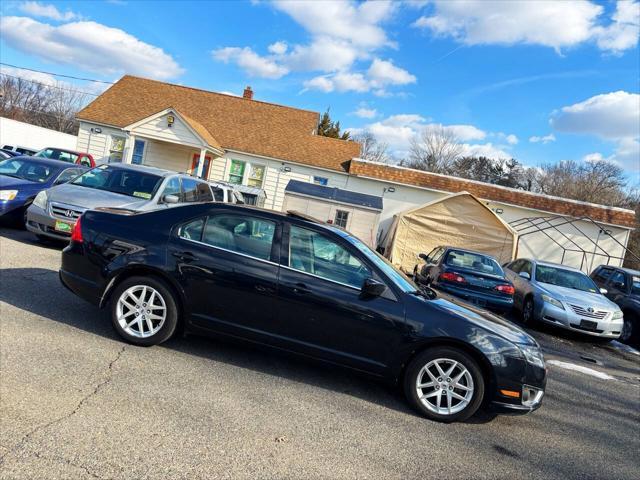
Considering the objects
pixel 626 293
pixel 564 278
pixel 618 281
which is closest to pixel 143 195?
pixel 564 278

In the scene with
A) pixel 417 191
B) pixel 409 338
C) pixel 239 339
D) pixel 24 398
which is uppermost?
pixel 417 191

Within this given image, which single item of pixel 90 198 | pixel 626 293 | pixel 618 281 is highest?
pixel 618 281

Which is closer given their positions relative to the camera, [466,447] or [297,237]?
[466,447]

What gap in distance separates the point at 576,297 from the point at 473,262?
87.8 inches

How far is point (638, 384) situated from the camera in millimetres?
7129

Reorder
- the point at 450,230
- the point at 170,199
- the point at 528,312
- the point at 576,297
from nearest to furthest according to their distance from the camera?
the point at 170,199 → the point at 576,297 → the point at 528,312 → the point at 450,230

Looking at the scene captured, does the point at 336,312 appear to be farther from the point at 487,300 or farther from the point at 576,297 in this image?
the point at 576,297

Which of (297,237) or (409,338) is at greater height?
(297,237)

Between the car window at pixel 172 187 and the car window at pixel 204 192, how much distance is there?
76 cm

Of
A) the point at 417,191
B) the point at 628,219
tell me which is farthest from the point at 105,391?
the point at 628,219

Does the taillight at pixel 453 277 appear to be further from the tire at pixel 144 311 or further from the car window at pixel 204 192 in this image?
the tire at pixel 144 311

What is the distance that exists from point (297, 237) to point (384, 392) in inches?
68.7

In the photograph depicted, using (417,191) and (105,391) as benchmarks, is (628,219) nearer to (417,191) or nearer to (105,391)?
(417,191)

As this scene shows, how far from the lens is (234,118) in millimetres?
24469
